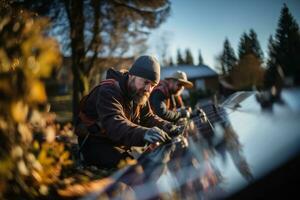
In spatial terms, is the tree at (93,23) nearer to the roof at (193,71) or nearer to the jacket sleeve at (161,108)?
the jacket sleeve at (161,108)

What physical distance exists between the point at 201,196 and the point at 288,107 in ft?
4.58

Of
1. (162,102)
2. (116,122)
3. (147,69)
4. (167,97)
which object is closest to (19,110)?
(116,122)

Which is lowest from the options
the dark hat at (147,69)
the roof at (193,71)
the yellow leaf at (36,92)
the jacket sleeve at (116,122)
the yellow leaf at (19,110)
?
the jacket sleeve at (116,122)

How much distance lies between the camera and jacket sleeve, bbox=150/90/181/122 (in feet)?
16.4

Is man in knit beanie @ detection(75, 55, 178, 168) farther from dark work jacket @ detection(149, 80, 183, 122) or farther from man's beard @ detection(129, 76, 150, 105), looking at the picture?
dark work jacket @ detection(149, 80, 183, 122)

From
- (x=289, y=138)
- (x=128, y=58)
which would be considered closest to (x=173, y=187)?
(x=289, y=138)

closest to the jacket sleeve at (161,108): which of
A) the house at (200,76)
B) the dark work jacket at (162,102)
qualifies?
the dark work jacket at (162,102)

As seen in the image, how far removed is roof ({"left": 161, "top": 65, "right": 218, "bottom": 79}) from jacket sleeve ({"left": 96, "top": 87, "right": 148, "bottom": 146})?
4303 centimetres

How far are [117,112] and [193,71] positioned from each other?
47359 millimetres

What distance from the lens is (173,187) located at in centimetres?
124

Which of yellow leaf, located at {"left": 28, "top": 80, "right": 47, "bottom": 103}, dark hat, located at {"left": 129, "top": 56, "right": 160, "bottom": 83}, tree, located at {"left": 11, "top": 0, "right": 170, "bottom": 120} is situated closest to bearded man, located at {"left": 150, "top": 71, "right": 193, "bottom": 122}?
dark hat, located at {"left": 129, "top": 56, "right": 160, "bottom": 83}

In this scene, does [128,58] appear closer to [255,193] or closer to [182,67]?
[255,193]

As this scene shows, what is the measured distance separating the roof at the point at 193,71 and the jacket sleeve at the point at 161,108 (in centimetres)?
3975

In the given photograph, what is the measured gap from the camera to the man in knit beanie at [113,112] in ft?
7.48
